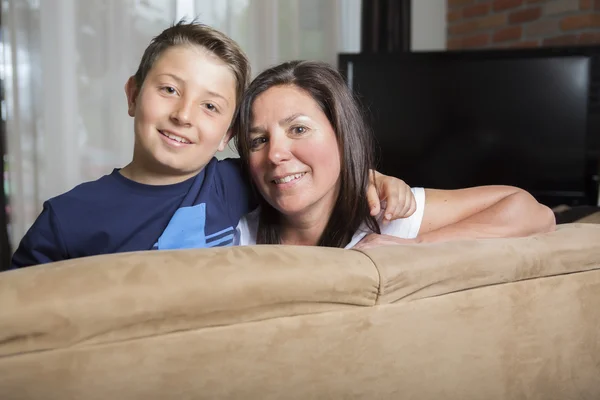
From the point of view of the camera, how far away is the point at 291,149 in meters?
1.44

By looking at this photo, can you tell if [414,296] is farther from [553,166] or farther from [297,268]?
[553,166]

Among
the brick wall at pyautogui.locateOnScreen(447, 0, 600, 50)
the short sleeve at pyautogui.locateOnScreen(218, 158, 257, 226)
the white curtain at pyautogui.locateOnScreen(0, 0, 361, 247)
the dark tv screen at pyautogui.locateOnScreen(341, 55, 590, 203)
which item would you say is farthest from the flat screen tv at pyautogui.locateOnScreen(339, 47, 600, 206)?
the short sleeve at pyautogui.locateOnScreen(218, 158, 257, 226)

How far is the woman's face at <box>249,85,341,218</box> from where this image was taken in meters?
1.44

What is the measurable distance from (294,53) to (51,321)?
133 inches

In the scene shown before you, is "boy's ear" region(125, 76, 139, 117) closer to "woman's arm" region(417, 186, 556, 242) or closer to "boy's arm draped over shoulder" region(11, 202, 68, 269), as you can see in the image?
"boy's arm draped over shoulder" region(11, 202, 68, 269)

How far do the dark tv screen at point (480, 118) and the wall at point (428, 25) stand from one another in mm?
957

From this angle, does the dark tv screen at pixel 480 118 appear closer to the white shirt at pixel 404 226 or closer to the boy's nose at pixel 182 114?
the white shirt at pixel 404 226

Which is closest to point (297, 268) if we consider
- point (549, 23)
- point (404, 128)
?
point (404, 128)

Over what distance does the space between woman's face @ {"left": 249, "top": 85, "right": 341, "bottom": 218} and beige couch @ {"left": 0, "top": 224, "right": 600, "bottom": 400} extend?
0.59 meters

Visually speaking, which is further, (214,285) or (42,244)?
(42,244)

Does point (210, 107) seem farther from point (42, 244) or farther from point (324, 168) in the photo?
point (42, 244)

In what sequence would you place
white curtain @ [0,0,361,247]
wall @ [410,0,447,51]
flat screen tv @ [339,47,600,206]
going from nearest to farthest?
white curtain @ [0,0,361,247] → flat screen tv @ [339,47,600,206] → wall @ [410,0,447,51]

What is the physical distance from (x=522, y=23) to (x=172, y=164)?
11.8 feet

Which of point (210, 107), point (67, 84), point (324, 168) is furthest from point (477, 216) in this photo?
point (67, 84)
